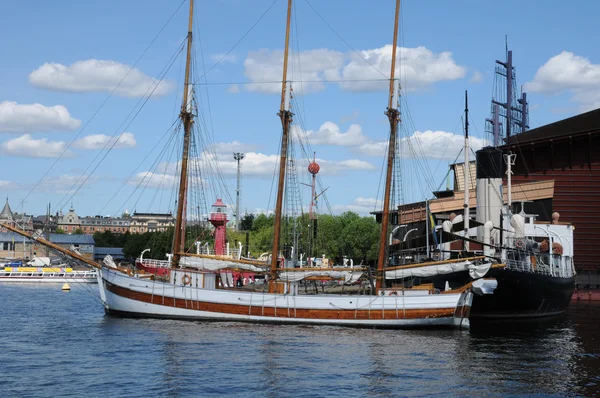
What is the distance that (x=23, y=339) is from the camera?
4169 centimetres

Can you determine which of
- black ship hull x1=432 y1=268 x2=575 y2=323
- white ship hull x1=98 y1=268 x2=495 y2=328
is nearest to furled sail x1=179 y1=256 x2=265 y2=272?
white ship hull x1=98 y1=268 x2=495 y2=328

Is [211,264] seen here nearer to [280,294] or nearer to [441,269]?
[280,294]

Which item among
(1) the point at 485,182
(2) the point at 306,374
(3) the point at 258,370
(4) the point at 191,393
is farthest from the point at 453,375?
(1) the point at 485,182

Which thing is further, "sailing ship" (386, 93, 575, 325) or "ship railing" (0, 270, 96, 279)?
"ship railing" (0, 270, 96, 279)

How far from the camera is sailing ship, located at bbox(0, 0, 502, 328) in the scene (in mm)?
46500

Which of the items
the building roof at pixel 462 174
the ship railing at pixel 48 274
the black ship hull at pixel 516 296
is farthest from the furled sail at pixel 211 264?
the ship railing at pixel 48 274

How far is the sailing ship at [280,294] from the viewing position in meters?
46.5

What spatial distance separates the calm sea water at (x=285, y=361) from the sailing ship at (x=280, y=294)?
5.10 ft

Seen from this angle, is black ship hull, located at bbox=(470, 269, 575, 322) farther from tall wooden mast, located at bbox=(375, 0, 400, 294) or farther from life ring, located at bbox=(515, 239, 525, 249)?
tall wooden mast, located at bbox=(375, 0, 400, 294)

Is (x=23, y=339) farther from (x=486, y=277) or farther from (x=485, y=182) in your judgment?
(x=485, y=182)

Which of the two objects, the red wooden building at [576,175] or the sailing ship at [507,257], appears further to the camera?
the red wooden building at [576,175]

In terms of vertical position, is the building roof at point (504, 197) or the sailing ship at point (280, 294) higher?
the building roof at point (504, 197)

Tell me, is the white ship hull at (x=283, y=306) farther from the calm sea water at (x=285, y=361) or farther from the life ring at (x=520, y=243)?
the life ring at (x=520, y=243)

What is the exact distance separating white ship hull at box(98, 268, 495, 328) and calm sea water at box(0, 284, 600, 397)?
1.44 m
